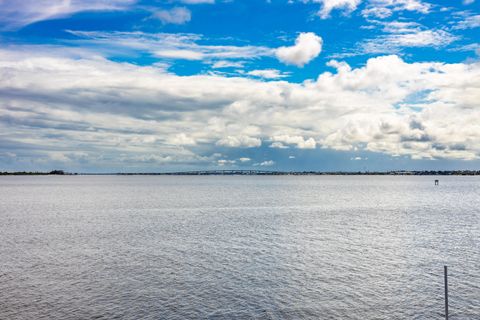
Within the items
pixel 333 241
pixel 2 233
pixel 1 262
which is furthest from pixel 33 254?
pixel 333 241

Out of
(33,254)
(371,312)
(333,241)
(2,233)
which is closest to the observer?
(371,312)

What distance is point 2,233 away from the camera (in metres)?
67.6

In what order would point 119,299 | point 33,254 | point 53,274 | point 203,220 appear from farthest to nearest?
point 203,220
point 33,254
point 53,274
point 119,299

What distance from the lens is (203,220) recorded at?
86125 millimetres

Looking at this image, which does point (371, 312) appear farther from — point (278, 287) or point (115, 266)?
point (115, 266)

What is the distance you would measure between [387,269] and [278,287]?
13.5 metres

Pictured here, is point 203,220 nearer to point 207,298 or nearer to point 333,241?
point 333,241

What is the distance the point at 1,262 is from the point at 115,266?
43.0ft

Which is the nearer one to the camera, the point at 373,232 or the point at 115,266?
the point at 115,266

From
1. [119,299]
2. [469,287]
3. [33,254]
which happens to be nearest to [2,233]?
[33,254]

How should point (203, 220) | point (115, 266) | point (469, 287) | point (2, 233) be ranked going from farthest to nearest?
1. point (203, 220)
2. point (2, 233)
3. point (115, 266)
4. point (469, 287)

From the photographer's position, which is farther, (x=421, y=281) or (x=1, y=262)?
(x=1, y=262)

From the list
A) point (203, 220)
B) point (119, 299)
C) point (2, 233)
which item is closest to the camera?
point (119, 299)

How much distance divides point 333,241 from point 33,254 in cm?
3957
